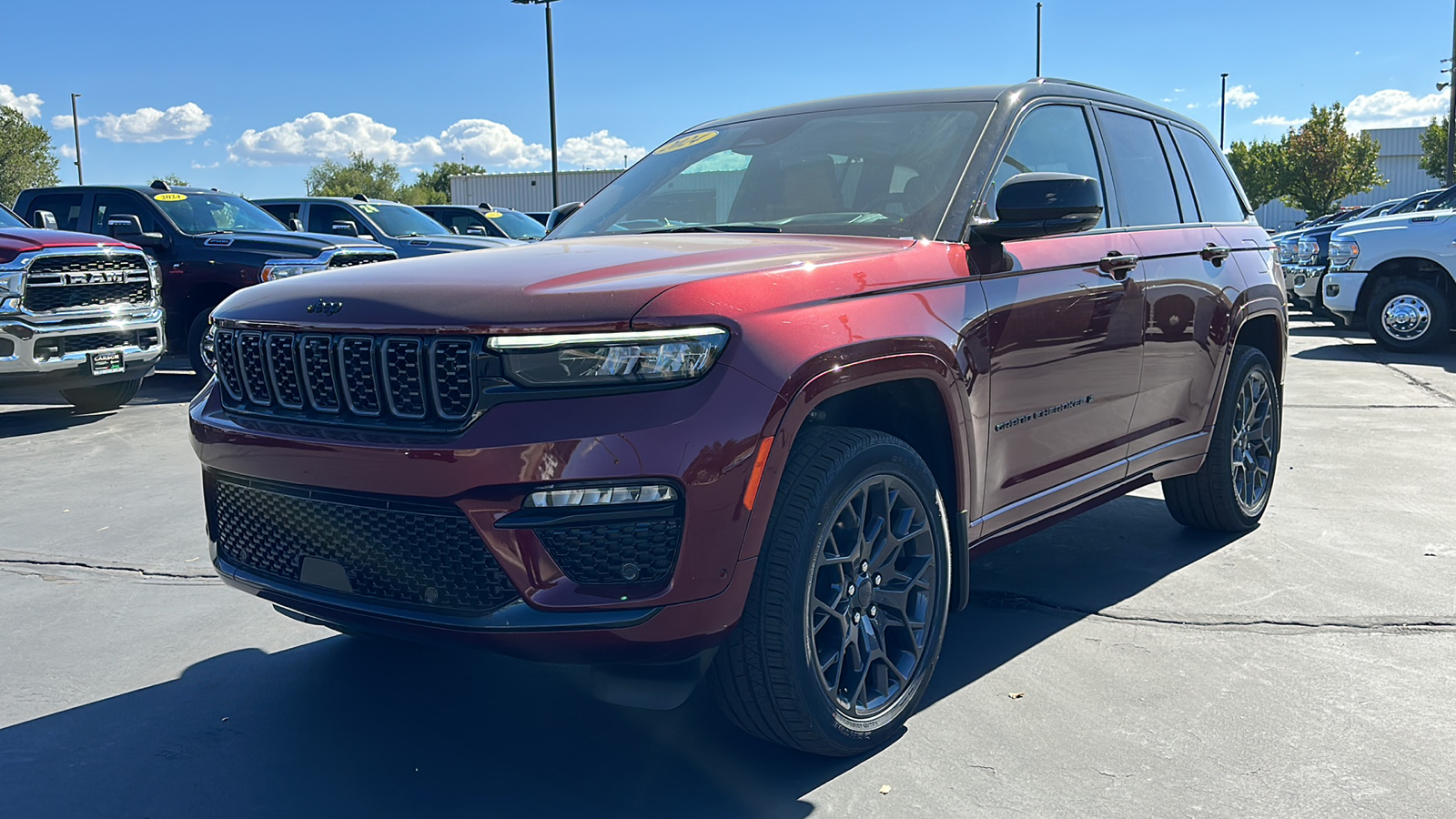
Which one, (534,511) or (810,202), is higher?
(810,202)

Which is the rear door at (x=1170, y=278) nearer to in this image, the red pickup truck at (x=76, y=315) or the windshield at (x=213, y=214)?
the red pickup truck at (x=76, y=315)

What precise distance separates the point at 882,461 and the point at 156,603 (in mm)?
2943

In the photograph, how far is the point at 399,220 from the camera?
583 inches

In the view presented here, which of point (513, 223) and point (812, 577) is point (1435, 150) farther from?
point (812, 577)

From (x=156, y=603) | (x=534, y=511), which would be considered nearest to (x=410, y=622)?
(x=534, y=511)

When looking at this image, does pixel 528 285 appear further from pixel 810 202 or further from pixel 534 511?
pixel 810 202

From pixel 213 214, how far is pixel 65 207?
1.65 meters

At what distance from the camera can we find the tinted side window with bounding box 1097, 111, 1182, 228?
4.52m

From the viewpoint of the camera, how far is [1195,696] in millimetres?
3547

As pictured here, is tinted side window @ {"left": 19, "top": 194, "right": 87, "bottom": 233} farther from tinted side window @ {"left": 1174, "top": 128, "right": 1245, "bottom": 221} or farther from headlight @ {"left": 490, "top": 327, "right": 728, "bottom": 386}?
headlight @ {"left": 490, "top": 327, "right": 728, "bottom": 386}

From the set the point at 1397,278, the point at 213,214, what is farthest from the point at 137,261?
the point at 1397,278

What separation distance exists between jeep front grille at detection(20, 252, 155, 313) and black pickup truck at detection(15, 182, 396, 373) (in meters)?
1.17

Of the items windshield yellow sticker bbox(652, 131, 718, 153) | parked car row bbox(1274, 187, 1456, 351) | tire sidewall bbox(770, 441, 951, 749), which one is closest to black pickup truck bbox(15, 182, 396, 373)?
windshield yellow sticker bbox(652, 131, 718, 153)

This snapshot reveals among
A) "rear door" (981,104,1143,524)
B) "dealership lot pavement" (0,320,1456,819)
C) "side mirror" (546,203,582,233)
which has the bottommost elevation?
"dealership lot pavement" (0,320,1456,819)
